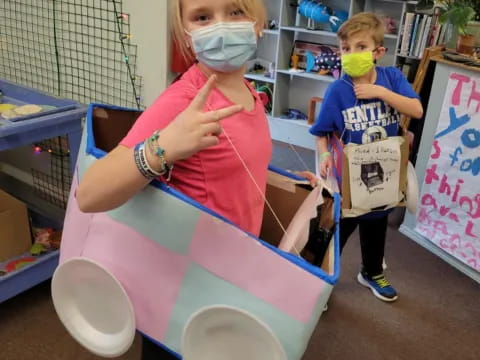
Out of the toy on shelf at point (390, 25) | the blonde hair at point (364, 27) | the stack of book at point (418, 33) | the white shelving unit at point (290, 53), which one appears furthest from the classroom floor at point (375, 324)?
the toy on shelf at point (390, 25)

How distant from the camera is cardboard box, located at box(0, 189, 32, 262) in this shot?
6.19 ft

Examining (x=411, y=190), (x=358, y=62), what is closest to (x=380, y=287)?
(x=411, y=190)

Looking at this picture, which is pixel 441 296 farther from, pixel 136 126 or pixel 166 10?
pixel 136 126

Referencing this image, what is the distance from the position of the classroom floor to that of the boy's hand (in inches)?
36.9

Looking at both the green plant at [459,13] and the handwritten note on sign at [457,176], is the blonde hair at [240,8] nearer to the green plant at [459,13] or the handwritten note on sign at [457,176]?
the handwritten note on sign at [457,176]

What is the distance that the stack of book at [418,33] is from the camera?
321 centimetres

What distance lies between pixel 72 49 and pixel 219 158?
123 cm

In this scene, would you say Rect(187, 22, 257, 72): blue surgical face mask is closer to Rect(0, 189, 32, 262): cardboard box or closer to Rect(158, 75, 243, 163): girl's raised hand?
Rect(158, 75, 243, 163): girl's raised hand

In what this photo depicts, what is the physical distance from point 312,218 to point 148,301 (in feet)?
1.33

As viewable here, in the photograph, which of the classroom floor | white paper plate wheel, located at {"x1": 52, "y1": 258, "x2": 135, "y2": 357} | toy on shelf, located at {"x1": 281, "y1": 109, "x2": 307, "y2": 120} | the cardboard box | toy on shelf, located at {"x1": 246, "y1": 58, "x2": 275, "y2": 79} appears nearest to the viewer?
white paper plate wheel, located at {"x1": 52, "y1": 258, "x2": 135, "y2": 357}

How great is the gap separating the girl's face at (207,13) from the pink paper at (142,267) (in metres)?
0.39

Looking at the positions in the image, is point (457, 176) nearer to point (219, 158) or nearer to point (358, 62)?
point (358, 62)

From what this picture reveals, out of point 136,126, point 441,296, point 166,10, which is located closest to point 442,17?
point 441,296

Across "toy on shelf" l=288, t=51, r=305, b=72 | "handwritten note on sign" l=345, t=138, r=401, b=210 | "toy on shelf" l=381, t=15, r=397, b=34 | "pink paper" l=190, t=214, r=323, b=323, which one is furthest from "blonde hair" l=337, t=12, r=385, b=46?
"toy on shelf" l=288, t=51, r=305, b=72
